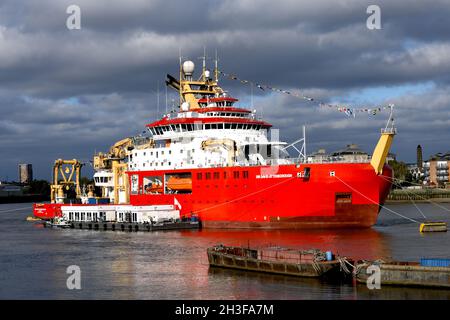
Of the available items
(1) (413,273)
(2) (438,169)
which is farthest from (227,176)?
(2) (438,169)

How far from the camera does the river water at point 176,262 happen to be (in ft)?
100

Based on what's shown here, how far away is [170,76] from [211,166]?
59.3ft

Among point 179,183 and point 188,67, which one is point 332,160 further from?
point 188,67

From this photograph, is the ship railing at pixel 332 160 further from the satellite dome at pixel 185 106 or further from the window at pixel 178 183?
the satellite dome at pixel 185 106

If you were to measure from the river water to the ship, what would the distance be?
200 centimetres

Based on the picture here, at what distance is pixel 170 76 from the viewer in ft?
238

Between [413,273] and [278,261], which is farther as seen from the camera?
[278,261]

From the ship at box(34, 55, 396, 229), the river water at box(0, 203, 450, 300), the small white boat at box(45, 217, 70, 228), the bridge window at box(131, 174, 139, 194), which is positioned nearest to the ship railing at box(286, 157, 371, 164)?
the ship at box(34, 55, 396, 229)

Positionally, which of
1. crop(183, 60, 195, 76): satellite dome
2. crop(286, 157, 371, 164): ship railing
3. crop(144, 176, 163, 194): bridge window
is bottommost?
crop(144, 176, 163, 194): bridge window

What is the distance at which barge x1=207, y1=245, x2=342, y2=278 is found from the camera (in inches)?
1282

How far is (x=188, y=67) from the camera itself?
2734 inches

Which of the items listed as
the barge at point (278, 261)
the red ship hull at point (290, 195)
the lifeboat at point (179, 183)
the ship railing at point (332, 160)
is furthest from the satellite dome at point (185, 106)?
the barge at point (278, 261)

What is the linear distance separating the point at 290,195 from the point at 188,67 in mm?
22480

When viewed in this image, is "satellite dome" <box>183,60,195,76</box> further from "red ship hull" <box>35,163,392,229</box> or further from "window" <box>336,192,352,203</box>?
"window" <box>336,192,352,203</box>
